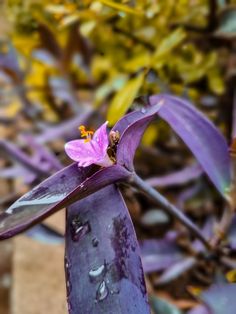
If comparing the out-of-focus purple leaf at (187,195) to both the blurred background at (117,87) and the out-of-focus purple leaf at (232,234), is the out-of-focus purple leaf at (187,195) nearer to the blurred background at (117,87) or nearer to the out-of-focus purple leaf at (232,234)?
the blurred background at (117,87)

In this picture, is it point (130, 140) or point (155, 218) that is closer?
point (130, 140)

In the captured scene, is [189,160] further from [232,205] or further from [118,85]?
[232,205]

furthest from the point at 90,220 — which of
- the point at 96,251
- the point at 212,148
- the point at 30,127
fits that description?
the point at 30,127

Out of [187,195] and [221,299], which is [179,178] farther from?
[221,299]

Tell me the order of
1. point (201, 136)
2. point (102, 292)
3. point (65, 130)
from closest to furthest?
1. point (102, 292)
2. point (201, 136)
3. point (65, 130)

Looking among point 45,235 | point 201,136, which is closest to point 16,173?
point 45,235

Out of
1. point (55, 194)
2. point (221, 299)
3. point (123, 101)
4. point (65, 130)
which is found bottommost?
point (221, 299)

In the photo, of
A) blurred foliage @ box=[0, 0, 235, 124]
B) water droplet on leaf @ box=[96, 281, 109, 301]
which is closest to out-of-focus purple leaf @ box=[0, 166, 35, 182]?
blurred foliage @ box=[0, 0, 235, 124]

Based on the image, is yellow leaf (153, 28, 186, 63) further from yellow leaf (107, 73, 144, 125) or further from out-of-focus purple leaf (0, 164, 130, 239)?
out-of-focus purple leaf (0, 164, 130, 239)
